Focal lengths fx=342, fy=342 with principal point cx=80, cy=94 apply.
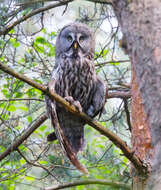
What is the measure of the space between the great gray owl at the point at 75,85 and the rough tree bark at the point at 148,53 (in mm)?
1535

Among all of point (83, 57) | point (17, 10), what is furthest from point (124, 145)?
point (17, 10)

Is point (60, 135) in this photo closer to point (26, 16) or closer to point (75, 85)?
point (75, 85)

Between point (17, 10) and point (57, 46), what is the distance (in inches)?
20.0

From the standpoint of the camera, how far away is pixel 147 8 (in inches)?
51.1

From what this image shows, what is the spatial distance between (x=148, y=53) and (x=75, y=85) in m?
1.85

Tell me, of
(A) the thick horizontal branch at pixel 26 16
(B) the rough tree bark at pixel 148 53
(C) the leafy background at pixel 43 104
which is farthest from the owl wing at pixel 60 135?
(B) the rough tree bark at pixel 148 53

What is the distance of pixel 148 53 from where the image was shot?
1210mm

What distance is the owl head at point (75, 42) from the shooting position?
3.20m

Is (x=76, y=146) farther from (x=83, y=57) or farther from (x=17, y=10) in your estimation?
(x=17, y=10)

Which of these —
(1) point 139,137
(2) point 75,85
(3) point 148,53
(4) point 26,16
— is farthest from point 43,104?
(3) point 148,53

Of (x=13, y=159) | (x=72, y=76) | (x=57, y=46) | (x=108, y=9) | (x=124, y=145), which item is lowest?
(x=13, y=159)

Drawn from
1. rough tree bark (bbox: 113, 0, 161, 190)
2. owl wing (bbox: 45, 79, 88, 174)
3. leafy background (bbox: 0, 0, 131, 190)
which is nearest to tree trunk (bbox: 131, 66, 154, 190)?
leafy background (bbox: 0, 0, 131, 190)

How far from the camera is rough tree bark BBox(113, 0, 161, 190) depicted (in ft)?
3.64

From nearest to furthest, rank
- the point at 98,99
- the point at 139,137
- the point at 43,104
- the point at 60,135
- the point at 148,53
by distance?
1. the point at 148,53
2. the point at 139,137
3. the point at 60,135
4. the point at 98,99
5. the point at 43,104
